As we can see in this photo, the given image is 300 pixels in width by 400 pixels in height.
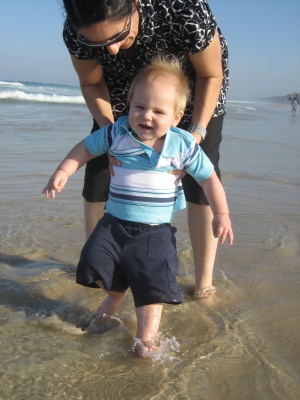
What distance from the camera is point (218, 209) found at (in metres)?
2.33

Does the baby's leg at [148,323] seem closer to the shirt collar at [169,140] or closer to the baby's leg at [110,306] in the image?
the baby's leg at [110,306]

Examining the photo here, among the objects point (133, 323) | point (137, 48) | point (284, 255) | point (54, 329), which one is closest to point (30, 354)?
point (54, 329)

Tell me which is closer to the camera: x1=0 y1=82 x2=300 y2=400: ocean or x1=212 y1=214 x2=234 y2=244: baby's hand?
x1=0 y1=82 x2=300 y2=400: ocean

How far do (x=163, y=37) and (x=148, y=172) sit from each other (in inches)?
27.2

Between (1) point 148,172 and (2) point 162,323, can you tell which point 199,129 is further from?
(2) point 162,323

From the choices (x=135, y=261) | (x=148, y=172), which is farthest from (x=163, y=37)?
(x=135, y=261)

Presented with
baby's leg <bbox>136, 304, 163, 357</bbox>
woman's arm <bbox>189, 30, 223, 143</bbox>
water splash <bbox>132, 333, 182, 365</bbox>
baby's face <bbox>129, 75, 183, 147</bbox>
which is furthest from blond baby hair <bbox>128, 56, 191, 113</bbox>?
water splash <bbox>132, 333, 182, 365</bbox>

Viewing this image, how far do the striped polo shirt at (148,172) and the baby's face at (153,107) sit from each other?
6cm

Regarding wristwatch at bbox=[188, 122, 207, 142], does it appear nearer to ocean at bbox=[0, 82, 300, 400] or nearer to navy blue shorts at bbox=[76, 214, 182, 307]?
navy blue shorts at bbox=[76, 214, 182, 307]

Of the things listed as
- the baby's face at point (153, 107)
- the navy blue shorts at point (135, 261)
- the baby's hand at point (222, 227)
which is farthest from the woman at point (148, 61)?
the navy blue shorts at point (135, 261)

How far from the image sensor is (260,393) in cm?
191

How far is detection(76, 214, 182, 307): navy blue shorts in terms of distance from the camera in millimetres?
2254

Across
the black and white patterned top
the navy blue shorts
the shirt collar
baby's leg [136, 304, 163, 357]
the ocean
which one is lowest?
the ocean

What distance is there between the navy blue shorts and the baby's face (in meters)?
0.45
